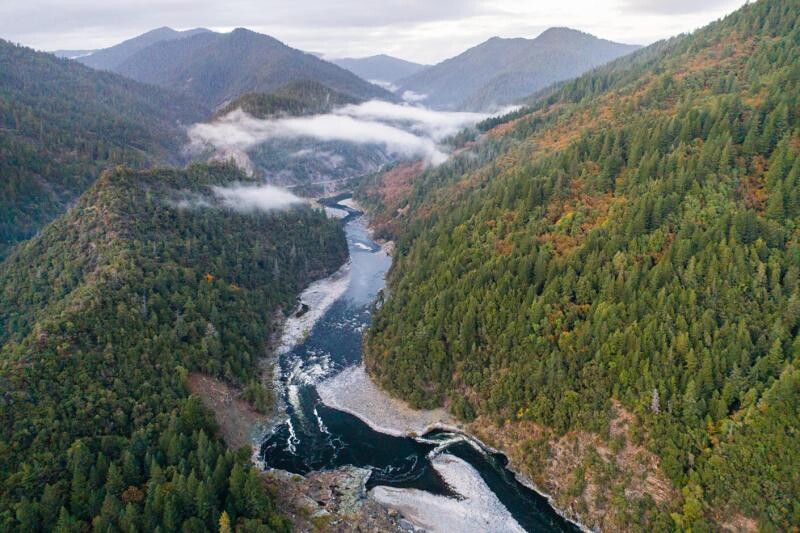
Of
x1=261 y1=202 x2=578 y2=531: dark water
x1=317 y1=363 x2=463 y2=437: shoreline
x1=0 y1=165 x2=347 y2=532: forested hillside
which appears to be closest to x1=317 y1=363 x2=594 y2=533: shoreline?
x1=317 y1=363 x2=463 y2=437: shoreline

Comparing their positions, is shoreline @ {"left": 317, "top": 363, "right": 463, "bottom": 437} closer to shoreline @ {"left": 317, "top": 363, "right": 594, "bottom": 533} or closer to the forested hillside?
shoreline @ {"left": 317, "top": 363, "right": 594, "bottom": 533}

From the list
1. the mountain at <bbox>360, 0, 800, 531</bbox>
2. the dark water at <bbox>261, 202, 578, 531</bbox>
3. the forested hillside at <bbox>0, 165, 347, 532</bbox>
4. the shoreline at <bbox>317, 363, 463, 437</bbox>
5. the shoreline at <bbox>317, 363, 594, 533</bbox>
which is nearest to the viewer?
the forested hillside at <bbox>0, 165, 347, 532</bbox>

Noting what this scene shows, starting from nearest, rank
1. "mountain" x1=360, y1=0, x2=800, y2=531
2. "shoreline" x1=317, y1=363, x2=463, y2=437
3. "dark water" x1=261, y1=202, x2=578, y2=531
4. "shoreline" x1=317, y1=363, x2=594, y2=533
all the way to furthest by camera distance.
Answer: "mountain" x1=360, y1=0, x2=800, y2=531 → "dark water" x1=261, y1=202, x2=578, y2=531 → "shoreline" x1=317, y1=363, x2=594, y2=533 → "shoreline" x1=317, y1=363, x2=463, y2=437

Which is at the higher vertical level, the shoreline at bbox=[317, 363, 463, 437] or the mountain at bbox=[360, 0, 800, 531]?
the mountain at bbox=[360, 0, 800, 531]

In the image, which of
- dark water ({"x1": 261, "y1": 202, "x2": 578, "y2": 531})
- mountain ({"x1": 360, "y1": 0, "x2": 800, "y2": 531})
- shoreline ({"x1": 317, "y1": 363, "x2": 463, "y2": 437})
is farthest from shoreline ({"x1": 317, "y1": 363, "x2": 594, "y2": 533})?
mountain ({"x1": 360, "y1": 0, "x2": 800, "y2": 531})

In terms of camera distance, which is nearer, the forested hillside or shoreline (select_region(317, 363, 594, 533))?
the forested hillside

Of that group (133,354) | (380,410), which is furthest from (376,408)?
(133,354)

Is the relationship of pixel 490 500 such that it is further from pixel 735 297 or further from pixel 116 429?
pixel 116 429

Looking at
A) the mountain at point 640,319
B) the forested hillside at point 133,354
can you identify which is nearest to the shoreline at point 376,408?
the mountain at point 640,319
